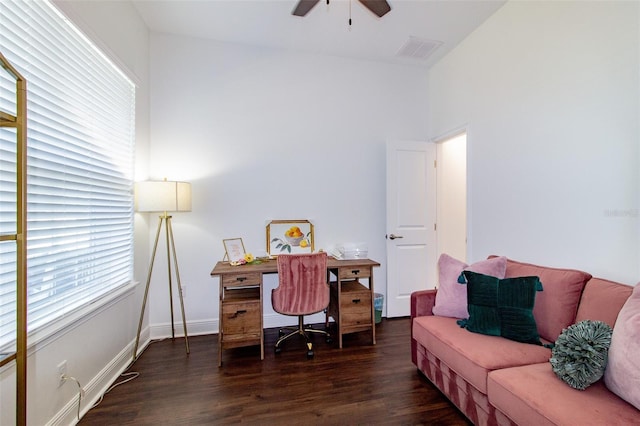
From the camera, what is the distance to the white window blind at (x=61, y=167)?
4.38 ft

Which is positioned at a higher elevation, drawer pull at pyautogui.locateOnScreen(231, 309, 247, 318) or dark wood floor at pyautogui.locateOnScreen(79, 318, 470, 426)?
drawer pull at pyautogui.locateOnScreen(231, 309, 247, 318)

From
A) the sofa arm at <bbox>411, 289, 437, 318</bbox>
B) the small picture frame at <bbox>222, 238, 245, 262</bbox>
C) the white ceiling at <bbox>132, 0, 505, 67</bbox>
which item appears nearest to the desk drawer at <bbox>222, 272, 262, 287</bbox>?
the small picture frame at <bbox>222, 238, 245, 262</bbox>

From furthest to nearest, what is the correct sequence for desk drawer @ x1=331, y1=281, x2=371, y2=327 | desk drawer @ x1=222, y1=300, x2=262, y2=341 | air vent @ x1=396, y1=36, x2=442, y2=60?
air vent @ x1=396, y1=36, x2=442, y2=60, desk drawer @ x1=331, y1=281, x2=371, y2=327, desk drawer @ x1=222, y1=300, x2=262, y2=341

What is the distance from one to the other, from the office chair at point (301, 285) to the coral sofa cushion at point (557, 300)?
1.57 meters

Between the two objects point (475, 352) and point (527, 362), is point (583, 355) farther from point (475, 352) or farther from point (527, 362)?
point (475, 352)

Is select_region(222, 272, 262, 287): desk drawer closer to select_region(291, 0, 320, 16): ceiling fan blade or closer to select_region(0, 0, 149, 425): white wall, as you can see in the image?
select_region(0, 0, 149, 425): white wall

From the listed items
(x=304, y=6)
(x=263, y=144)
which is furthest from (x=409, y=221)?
(x=304, y=6)

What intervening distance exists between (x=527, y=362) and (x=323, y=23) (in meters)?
3.15

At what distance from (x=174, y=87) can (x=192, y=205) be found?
1.25m

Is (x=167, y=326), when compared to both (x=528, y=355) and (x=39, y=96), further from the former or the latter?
(x=528, y=355)

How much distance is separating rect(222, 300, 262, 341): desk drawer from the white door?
1668 mm

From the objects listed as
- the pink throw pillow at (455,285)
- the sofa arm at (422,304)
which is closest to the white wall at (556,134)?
the pink throw pillow at (455,285)

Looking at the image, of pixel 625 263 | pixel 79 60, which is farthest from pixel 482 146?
pixel 79 60

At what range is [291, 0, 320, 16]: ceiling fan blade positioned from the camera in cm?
206
